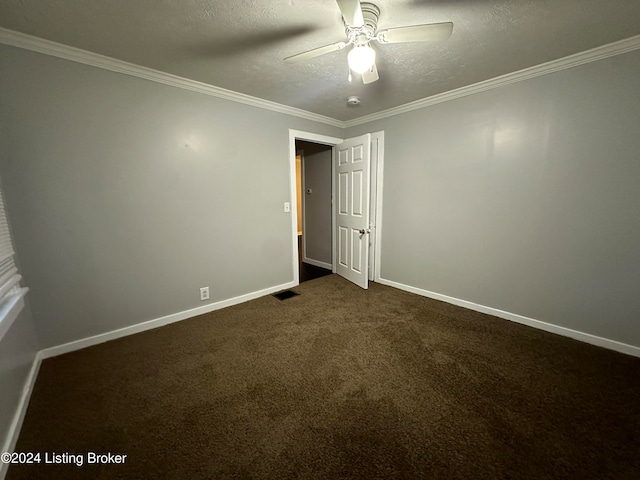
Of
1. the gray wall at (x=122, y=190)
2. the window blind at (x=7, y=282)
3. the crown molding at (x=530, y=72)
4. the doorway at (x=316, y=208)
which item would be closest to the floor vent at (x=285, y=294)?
the gray wall at (x=122, y=190)

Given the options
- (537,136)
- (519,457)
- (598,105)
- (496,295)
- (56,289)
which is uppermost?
(598,105)

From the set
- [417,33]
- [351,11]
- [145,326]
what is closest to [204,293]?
[145,326]

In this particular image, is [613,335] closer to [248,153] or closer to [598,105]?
[598,105]

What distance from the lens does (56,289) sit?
1.97 metres

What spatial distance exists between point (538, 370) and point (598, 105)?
2054mm

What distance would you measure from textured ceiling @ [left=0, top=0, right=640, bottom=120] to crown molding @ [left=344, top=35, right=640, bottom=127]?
0.07 m

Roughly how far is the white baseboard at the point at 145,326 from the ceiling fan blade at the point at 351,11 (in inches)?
107

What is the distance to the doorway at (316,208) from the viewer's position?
170 inches

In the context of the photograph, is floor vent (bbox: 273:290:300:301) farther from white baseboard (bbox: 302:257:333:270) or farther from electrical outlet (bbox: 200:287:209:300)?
white baseboard (bbox: 302:257:333:270)

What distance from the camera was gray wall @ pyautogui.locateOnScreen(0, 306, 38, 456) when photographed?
1.28 meters

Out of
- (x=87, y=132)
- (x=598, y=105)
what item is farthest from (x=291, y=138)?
(x=598, y=105)

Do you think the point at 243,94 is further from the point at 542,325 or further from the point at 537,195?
the point at 542,325

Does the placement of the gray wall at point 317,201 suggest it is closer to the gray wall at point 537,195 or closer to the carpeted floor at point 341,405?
the gray wall at point 537,195
